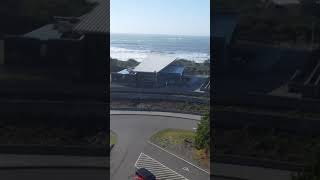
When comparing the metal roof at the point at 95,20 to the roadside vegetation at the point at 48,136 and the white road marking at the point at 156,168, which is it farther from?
the white road marking at the point at 156,168

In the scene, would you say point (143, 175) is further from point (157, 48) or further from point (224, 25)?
point (157, 48)

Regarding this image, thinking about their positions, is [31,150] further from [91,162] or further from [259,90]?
[259,90]

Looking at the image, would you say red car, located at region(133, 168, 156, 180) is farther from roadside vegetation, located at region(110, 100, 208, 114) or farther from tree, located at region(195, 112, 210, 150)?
roadside vegetation, located at region(110, 100, 208, 114)

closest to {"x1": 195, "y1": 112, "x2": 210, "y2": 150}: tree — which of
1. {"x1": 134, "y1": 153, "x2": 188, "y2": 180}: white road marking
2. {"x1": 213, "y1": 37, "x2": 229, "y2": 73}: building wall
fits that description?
{"x1": 134, "y1": 153, "x2": 188, "y2": 180}: white road marking

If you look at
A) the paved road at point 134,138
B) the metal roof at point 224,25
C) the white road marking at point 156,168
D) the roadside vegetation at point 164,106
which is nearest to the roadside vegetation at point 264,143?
the paved road at point 134,138

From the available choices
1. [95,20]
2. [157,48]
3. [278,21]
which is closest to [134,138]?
[95,20]

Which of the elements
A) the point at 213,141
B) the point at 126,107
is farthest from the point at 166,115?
the point at 213,141

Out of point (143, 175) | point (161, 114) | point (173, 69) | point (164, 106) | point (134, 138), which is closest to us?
point (143, 175)
